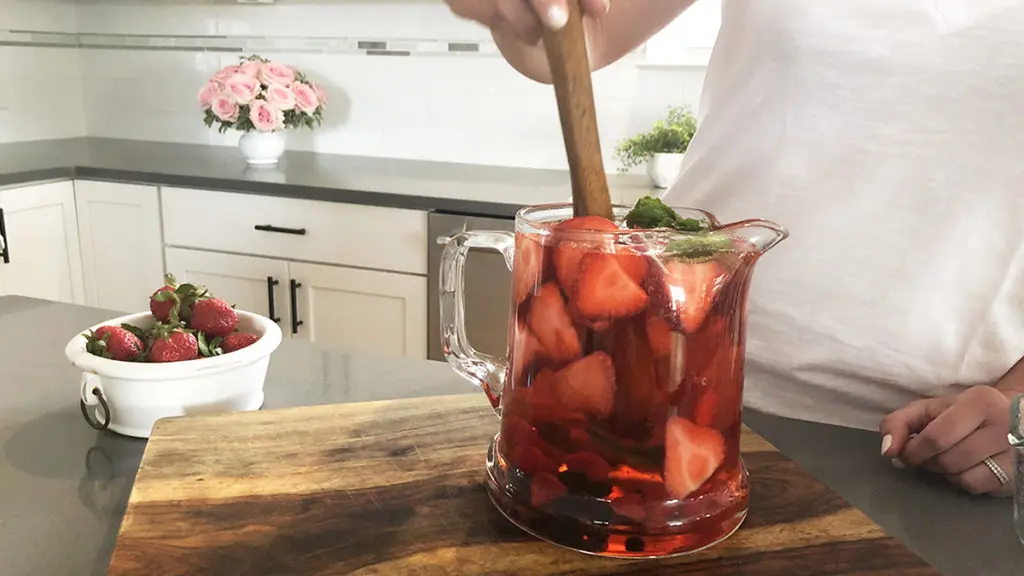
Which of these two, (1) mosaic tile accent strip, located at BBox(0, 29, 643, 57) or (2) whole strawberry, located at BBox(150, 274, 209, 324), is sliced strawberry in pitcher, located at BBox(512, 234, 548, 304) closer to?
(2) whole strawberry, located at BBox(150, 274, 209, 324)

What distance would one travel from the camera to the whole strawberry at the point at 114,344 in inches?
27.4

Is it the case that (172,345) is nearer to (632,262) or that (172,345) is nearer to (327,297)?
(632,262)

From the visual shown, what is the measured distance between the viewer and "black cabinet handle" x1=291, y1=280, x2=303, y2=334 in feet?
6.36

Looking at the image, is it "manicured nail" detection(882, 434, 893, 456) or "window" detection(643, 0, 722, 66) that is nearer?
"manicured nail" detection(882, 434, 893, 456)

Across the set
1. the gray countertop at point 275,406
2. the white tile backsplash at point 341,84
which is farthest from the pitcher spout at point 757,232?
the white tile backsplash at point 341,84

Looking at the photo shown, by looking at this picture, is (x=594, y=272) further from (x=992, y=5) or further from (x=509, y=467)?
(x=992, y=5)

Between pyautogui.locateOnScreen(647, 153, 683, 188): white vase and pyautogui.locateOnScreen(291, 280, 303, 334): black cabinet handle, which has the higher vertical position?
pyautogui.locateOnScreen(647, 153, 683, 188): white vase

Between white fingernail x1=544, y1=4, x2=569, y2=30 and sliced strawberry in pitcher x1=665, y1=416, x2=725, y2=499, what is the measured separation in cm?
23

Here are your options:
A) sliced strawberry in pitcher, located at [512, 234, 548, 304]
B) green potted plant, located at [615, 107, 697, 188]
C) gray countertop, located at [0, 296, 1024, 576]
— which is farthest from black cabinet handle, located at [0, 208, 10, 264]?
sliced strawberry in pitcher, located at [512, 234, 548, 304]

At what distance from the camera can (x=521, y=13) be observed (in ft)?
1.72

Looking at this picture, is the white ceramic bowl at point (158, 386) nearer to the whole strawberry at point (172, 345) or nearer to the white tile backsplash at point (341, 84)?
the whole strawberry at point (172, 345)

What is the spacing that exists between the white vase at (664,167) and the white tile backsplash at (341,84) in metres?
0.26

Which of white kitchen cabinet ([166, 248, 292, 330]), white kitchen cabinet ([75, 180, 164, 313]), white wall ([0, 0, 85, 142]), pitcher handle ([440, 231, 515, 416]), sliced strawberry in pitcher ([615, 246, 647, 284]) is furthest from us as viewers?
white wall ([0, 0, 85, 142])

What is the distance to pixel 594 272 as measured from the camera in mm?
478
